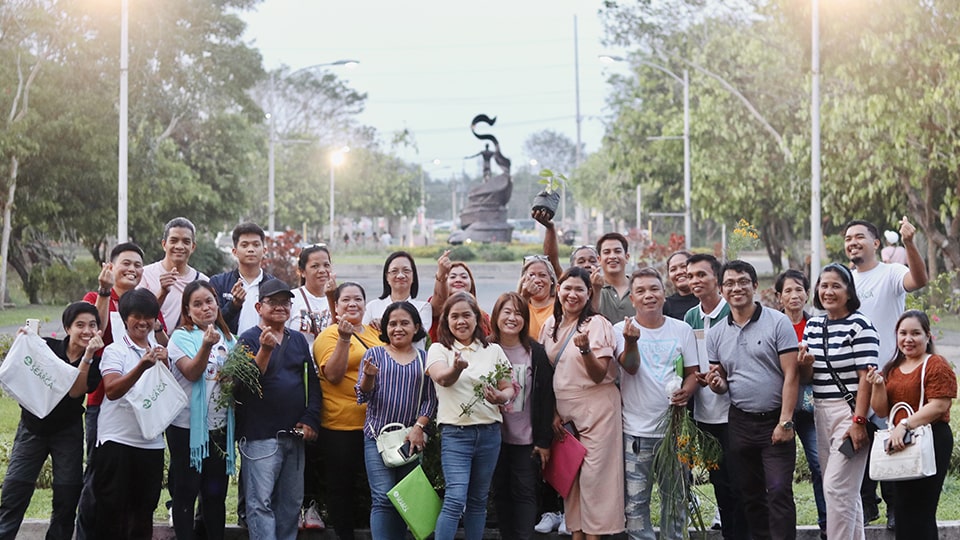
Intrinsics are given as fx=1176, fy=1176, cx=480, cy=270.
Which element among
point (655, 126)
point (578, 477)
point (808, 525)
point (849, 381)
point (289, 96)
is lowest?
point (808, 525)

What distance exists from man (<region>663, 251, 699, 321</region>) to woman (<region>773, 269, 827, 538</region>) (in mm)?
621

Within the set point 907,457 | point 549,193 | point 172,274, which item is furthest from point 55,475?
point 907,457

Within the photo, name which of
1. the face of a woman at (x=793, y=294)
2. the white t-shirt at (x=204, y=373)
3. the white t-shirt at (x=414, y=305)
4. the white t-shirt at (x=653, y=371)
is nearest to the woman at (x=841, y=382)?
the face of a woman at (x=793, y=294)

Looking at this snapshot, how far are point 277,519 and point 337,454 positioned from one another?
0.52m

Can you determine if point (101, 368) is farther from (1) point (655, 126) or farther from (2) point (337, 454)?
(1) point (655, 126)

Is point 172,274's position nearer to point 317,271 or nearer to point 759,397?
point 317,271

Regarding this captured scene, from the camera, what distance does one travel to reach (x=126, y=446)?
667 cm

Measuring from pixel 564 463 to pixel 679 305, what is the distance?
1.67 m

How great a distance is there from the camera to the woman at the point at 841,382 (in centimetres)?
667

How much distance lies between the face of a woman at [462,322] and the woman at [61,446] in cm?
204

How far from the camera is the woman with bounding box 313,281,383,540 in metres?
7.12

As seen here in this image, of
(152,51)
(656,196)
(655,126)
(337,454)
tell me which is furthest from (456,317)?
(656,196)

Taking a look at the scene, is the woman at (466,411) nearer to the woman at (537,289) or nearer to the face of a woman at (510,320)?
the face of a woman at (510,320)

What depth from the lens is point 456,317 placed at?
687 cm
